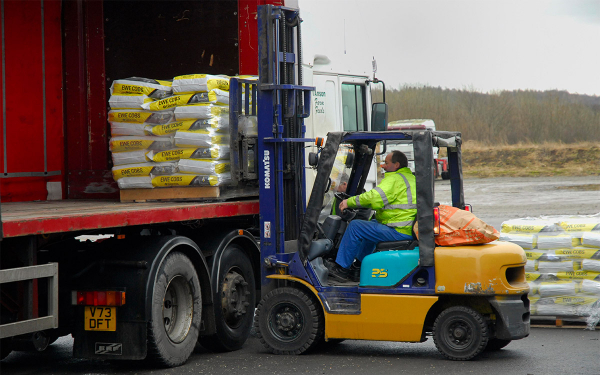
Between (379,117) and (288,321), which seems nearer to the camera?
(288,321)

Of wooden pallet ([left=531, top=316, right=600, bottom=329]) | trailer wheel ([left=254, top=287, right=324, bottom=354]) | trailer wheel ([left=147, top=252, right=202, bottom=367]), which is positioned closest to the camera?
trailer wheel ([left=147, top=252, right=202, bottom=367])

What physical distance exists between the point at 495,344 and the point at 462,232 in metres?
1.22

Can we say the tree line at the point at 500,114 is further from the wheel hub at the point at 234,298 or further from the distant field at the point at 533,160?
the wheel hub at the point at 234,298

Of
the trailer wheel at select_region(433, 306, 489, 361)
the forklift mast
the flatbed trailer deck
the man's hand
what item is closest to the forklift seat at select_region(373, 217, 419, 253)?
the man's hand

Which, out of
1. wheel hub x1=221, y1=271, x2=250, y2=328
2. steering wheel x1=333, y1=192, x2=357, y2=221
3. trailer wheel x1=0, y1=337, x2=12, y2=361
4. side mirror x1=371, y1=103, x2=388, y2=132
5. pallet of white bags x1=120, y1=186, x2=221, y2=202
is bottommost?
trailer wheel x1=0, y1=337, x2=12, y2=361

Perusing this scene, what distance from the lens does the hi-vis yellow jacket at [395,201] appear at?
6.65 meters

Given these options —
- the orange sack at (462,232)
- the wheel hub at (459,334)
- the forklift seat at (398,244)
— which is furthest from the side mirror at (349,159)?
the wheel hub at (459,334)

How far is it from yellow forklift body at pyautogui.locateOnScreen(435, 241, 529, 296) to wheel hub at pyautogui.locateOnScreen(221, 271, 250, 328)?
1.94 m

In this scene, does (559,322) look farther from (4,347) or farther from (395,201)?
(4,347)

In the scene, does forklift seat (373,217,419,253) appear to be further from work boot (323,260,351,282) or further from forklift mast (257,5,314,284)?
forklift mast (257,5,314,284)

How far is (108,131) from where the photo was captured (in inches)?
322

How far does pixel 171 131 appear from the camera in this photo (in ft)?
23.1

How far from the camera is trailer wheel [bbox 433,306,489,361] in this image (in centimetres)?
630

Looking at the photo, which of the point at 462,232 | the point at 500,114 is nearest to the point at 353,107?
the point at 462,232
